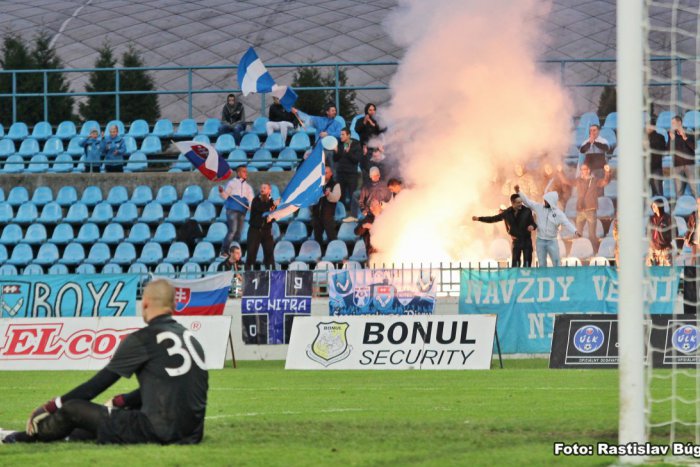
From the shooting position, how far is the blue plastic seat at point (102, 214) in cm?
3114

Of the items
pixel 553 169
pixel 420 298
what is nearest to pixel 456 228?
pixel 553 169

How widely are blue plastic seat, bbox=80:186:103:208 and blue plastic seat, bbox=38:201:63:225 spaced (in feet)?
1.94

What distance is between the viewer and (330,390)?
1673cm

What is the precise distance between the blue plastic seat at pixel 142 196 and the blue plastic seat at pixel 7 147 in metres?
5.43

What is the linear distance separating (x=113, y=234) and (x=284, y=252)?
14.4 ft

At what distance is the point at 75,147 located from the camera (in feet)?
114

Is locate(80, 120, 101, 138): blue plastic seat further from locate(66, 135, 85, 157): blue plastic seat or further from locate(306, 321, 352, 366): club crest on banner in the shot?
locate(306, 321, 352, 366): club crest on banner

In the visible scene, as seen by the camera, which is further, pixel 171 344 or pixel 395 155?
pixel 395 155

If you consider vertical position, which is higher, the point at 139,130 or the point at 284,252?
the point at 139,130

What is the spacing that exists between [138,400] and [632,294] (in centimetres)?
375

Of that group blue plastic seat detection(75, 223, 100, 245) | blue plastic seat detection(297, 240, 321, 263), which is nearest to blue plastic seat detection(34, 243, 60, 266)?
blue plastic seat detection(75, 223, 100, 245)

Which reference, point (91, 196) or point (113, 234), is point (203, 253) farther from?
point (91, 196)

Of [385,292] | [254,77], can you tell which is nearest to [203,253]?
[254,77]

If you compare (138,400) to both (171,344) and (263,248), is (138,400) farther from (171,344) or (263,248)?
(263,248)
